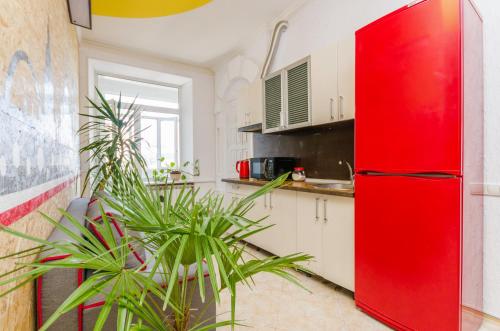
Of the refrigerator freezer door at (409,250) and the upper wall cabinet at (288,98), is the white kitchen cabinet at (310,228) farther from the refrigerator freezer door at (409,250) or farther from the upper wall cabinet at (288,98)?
the upper wall cabinet at (288,98)

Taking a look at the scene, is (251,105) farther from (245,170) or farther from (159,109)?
(159,109)

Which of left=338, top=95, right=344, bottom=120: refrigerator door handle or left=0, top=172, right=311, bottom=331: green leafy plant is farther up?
left=338, top=95, right=344, bottom=120: refrigerator door handle

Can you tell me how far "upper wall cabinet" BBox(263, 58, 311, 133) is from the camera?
9.07 feet

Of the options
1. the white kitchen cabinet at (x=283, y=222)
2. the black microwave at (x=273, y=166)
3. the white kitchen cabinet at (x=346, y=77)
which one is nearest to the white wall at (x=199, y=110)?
the black microwave at (x=273, y=166)

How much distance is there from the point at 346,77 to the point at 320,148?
0.95m

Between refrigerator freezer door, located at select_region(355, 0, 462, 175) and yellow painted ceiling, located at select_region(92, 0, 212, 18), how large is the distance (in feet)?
7.77

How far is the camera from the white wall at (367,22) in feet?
5.82

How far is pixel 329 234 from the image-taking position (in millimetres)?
2264

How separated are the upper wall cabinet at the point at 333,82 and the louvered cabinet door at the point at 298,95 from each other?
0.33 feet

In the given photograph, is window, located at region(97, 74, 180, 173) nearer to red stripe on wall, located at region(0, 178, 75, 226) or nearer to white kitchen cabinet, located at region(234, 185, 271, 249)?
white kitchen cabinet, located at region(234, 185, 271, 249)

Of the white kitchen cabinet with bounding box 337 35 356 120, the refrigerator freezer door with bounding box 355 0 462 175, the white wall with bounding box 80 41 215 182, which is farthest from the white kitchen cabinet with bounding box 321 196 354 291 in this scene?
the white wall with bounding box 80 41 215 182

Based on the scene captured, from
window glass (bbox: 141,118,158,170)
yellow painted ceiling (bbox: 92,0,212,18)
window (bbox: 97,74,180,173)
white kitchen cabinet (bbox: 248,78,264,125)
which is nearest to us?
yellow painted ceiling (bbox: 92,0,212,18)

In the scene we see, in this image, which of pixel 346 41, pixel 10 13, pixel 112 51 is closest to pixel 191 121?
pixel 112 51

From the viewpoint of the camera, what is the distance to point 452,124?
57.5 inches
